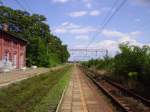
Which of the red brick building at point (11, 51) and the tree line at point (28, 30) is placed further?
the tree line at point (28, 30)

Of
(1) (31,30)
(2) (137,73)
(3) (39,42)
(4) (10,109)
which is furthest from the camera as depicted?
(1) (31,30)

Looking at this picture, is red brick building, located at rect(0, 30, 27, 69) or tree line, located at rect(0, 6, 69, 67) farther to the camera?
tree line, located at rect(0, 6, 69, 67)

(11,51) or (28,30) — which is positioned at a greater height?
(28,30)

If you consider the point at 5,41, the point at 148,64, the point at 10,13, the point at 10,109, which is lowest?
the point at 10,109

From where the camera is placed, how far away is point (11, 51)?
64.5m

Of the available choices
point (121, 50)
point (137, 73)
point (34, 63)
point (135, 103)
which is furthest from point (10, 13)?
point (135, 103)

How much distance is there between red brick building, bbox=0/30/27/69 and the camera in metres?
57.4

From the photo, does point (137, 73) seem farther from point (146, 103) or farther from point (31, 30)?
point (31, 30)

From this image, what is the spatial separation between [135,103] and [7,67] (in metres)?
41.3

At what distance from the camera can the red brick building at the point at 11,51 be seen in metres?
57.4

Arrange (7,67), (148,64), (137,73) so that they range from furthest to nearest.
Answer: (7,67) < (137,73) < (148,64)

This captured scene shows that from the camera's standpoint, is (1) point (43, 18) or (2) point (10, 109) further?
(1) point (43, 18)

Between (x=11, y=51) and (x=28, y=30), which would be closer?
(x=11, y=51)

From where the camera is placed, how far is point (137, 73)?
104 feet
